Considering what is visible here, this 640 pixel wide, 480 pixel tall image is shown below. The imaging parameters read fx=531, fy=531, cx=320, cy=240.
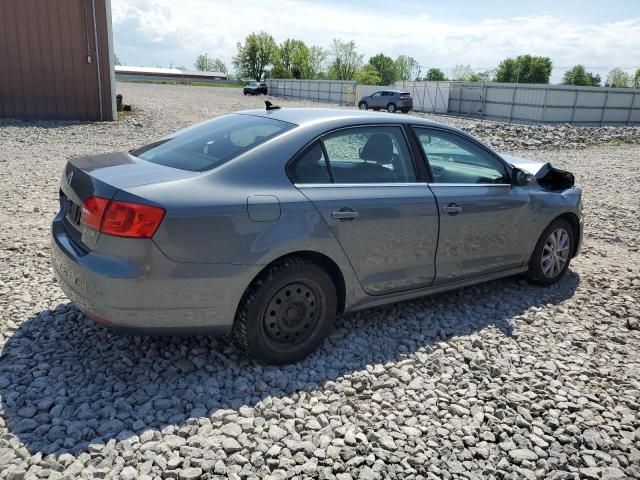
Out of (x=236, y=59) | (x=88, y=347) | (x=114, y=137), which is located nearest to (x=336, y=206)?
(x=88, y=347)

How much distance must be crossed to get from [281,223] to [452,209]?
1.48 meters

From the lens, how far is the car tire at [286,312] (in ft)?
10.4

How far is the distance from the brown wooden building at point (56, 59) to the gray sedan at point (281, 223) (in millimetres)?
14601

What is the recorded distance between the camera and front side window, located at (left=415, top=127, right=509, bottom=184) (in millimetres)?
4055

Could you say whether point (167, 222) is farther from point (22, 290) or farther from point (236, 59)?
point (236, 59)

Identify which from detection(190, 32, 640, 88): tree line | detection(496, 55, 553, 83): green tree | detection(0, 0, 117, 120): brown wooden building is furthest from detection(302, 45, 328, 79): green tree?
detection(0, 0, 117, 120): brown wooden building

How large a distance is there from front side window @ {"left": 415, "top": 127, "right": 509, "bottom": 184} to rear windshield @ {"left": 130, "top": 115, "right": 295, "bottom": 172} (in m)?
1.16

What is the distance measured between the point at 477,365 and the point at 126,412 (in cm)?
222

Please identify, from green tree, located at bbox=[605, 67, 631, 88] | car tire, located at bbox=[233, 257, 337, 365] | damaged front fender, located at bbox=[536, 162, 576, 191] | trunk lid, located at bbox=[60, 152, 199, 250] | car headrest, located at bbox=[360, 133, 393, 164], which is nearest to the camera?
trunk lid, located at bbox=[60, 152, 199, 250]

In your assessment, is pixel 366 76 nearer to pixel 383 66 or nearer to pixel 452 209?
pixel 383 66

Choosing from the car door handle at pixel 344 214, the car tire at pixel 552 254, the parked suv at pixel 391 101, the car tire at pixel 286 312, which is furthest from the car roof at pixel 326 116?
the parked suv at pixel 391 101

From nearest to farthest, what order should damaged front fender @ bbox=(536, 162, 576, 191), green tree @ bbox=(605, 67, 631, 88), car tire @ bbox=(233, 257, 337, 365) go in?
car tire @ bbox=(233, 257, 337, 365)
damaged front fender @ bbox=(536, 162, 576, 191)
green tree @ bbox=(605, 67, 631, 88)

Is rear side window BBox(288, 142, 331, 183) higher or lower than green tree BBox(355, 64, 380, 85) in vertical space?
lower

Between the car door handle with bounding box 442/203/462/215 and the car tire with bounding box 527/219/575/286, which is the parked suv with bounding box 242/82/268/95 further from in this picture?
the car door handle with bounding box 442/203/462/215
